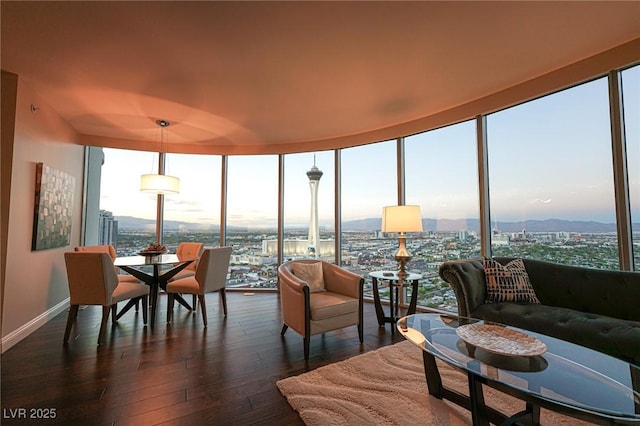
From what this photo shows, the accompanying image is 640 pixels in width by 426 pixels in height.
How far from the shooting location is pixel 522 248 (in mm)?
3178

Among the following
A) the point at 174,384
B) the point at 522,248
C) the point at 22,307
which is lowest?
the point at 174,384

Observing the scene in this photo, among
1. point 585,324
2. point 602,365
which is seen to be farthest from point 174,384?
point 585,324

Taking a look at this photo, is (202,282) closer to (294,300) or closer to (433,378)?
(294,300)

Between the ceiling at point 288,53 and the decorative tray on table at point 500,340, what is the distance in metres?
2.30

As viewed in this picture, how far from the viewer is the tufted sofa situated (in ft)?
6.18

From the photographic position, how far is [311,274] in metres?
3.28

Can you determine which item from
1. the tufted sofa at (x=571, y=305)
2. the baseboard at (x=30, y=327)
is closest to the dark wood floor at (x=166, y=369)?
the baseboard at (x=30, y=327)

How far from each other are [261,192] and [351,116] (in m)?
2.35

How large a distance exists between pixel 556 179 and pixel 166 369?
429 centimetres

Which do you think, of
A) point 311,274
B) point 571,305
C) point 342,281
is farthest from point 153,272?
point 571,305

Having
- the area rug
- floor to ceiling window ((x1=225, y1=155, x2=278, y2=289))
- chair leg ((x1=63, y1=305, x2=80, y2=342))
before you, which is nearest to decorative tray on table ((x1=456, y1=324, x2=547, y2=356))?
the area rug

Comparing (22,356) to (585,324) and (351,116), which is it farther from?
(585,324)

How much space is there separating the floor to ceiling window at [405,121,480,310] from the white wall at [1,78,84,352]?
15.6ft

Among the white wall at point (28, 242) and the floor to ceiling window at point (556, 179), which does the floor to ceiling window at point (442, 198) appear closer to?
the floor to ceiling window at point (556, 179)
